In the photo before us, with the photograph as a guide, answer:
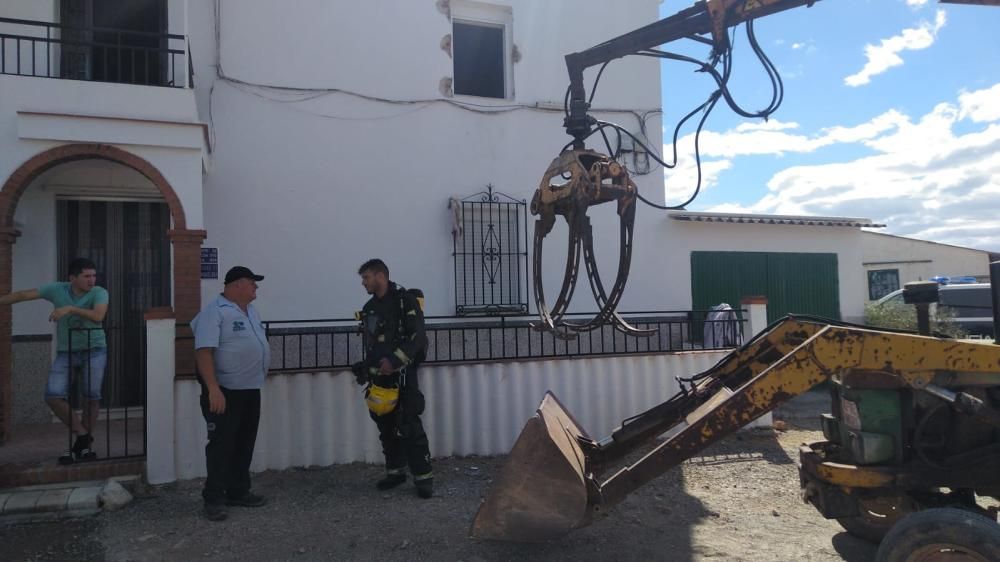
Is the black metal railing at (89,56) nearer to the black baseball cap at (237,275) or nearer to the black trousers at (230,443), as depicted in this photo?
the black baseball cap at (237,275)

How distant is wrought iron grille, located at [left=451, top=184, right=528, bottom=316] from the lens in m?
7.93

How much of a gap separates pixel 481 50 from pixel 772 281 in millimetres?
5550

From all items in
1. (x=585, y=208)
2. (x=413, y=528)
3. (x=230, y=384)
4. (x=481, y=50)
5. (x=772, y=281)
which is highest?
(x=481, y=50)

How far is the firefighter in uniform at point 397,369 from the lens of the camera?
470cm

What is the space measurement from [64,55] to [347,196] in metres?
3.19

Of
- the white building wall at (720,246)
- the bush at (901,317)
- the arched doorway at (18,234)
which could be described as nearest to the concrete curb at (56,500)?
the arched doorway at (18,234)

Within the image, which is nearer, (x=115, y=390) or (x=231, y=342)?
(x=231, y=342)

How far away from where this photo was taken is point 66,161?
5.62 metres

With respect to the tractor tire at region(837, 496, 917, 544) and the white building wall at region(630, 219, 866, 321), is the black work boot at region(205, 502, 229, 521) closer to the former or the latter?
the tractor tire at region(837, 496, 917, 544)

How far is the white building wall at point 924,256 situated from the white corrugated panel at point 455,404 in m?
18.7

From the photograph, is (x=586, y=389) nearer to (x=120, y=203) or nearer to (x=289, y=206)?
(x=289, y=206)

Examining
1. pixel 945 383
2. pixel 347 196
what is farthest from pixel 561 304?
pixel 347 196

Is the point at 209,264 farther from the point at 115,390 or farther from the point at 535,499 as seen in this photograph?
the point at 535,499

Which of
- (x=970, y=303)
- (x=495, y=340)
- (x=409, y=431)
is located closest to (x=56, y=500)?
(x=409, y=431)
